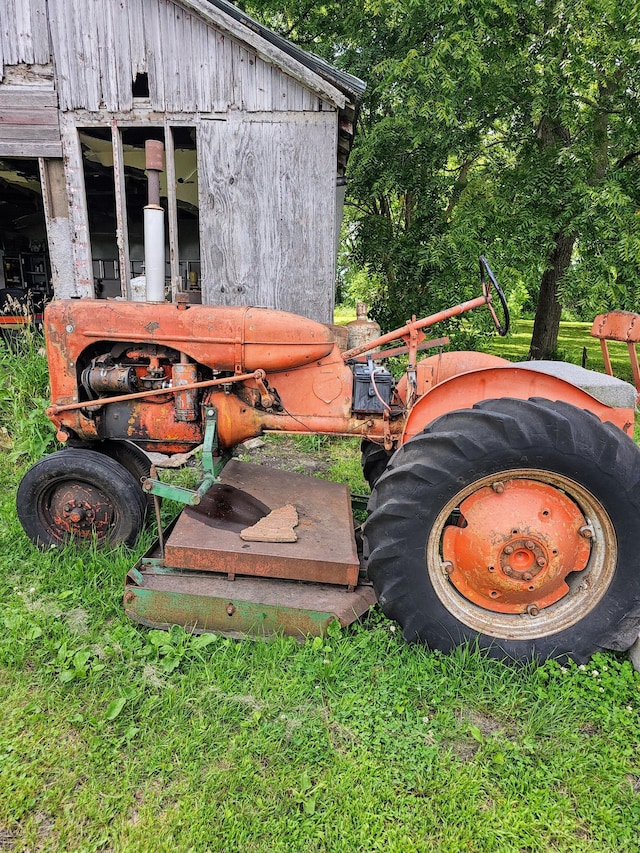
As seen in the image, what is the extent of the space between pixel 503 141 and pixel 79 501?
28.1ft

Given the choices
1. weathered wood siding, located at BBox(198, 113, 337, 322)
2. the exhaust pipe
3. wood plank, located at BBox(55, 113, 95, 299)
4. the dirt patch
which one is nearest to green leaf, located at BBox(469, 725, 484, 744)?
the exhaust pipe

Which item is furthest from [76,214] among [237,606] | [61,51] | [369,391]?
[237,606]

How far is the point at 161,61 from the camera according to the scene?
4875 mm

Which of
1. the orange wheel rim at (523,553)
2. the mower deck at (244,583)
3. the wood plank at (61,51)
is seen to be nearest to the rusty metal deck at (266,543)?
the mower deck at (244,583)

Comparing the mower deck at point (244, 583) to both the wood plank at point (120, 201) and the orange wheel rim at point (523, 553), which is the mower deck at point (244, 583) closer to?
the orange wheel rim at point (523, 553)

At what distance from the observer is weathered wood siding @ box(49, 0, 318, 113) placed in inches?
189

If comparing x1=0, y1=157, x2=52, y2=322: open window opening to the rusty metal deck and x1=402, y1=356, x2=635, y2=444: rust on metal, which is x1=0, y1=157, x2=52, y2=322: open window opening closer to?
the rusty metal deck

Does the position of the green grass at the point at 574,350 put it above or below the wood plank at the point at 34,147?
below

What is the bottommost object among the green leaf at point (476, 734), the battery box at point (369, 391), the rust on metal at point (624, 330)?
the green leaf at point (476, 734)

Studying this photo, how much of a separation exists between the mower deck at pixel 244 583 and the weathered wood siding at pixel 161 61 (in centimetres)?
407

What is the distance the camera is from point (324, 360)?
2918mm

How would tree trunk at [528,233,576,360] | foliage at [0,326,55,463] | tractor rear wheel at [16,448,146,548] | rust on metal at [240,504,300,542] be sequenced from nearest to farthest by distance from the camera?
1. rust on metal at [240,504,300,542]
2. tractor rear wheel at [16,448,146,548]
3. foliage at [0,326,55,463]
4. tree trunk at [528,233,576,360]

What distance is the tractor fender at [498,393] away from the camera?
7.89 feet

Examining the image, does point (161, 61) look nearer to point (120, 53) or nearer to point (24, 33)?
point (120, 53)
